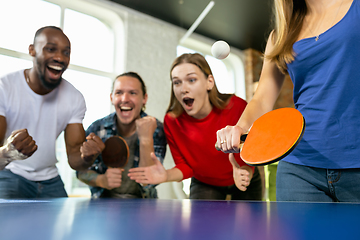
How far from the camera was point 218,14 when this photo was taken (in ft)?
13.3

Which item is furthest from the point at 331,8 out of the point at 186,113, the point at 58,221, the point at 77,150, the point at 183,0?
the point at 183,0

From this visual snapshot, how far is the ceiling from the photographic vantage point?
387cm

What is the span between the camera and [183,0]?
12.4 feet

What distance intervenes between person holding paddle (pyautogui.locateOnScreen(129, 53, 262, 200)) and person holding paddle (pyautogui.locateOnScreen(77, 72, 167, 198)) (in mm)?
125

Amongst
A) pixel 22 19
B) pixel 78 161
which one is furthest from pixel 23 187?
pixel 22 19

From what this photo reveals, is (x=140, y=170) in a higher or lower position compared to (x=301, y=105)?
lower

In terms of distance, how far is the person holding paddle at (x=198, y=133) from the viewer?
1.53 metres

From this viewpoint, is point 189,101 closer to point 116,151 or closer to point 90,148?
point 116,151

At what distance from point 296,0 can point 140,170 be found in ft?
3.22

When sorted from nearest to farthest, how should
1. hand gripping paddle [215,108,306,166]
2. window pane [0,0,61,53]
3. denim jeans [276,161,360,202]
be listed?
hand gripping paddle [215,108,306,166] → denim jeans [276,161,360,202] → window pane [0,0,61,53]

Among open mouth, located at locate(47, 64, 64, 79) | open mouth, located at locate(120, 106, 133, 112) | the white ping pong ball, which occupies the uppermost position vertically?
the white ping pong ball

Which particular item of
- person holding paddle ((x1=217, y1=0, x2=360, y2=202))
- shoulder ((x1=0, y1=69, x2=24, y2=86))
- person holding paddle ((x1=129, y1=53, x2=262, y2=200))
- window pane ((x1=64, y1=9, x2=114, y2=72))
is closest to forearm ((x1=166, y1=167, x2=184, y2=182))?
person holding paddle ((x1=129, y1=53, x2=262, y2=200))

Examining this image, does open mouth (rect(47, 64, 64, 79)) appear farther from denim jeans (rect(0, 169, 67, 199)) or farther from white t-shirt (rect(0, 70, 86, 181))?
denim jeans (rect(0, 169, 67, 199))

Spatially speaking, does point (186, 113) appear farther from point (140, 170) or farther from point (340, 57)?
point (340, 57)
